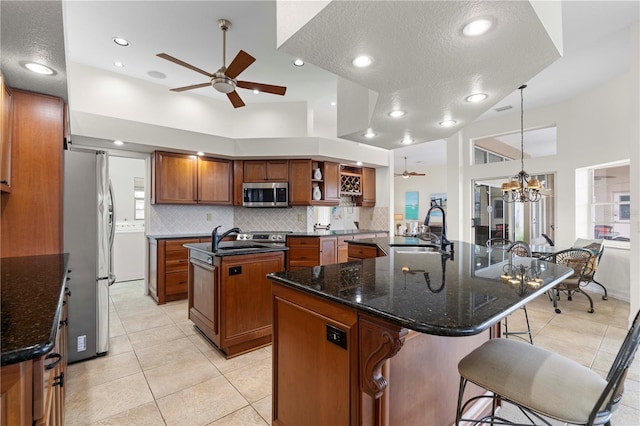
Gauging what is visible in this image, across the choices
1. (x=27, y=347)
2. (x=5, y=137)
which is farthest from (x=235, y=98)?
(x=27, y=347)

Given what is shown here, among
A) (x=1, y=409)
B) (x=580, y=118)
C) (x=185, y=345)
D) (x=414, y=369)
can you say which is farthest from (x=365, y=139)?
(x=580, y=118)

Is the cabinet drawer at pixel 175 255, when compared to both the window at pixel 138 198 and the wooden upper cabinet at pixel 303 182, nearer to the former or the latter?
the wooden upper cabinet at pixel 303 182

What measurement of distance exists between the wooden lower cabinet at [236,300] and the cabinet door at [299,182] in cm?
231

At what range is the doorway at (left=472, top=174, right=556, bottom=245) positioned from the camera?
6461 mm

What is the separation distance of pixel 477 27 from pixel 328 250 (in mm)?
3670

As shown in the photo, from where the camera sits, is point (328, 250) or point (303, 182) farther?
point (303, 182)

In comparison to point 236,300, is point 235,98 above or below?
above

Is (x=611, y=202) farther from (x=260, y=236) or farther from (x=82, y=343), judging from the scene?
(x=82, y=343)

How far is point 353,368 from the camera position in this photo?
1.14 metres

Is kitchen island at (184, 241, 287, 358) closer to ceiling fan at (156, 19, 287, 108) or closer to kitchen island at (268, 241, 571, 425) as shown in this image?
kitchen island at (268, 241, 571, 425)

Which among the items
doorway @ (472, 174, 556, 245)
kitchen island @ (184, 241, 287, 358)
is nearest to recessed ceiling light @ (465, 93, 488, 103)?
kitchen island @ (184, 241, 287, 358)

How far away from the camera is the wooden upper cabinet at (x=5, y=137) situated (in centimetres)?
191

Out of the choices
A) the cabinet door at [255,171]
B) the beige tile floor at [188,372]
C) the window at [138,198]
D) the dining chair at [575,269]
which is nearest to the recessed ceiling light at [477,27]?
the beige tile floor at [188,372]

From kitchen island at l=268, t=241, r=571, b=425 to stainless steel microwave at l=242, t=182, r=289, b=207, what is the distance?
3.55 meters
